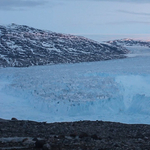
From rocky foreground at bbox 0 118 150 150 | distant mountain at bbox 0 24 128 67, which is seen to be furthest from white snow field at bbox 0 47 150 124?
distant mountain at bbox 0 24 128 67

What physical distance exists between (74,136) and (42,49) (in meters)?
53.6

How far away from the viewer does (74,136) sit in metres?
7.04

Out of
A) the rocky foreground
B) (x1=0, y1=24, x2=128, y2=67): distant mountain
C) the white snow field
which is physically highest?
(x1=0, y1=24, x2=128, y2=67): distant mountain

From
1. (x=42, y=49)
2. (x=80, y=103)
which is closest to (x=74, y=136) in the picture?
(x=80, y=103)

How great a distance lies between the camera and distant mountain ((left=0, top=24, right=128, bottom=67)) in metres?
49.8

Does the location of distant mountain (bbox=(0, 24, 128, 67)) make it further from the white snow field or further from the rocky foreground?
the rocky foreground

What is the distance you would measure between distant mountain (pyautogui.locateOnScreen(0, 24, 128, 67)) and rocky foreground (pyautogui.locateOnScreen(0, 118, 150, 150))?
36171 mm

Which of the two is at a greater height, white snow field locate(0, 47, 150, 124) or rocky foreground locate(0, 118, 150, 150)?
white snow field locate(0, 47, 150, 124)

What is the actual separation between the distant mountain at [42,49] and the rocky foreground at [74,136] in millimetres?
36171

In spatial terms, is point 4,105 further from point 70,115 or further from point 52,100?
point 70,115

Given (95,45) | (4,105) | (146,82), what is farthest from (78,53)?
(4,105)

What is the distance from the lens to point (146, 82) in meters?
19.2

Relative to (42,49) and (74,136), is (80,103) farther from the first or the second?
(42,49)

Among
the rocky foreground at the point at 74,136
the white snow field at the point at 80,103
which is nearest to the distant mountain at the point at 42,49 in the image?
the white snow field at the point at 80,103
